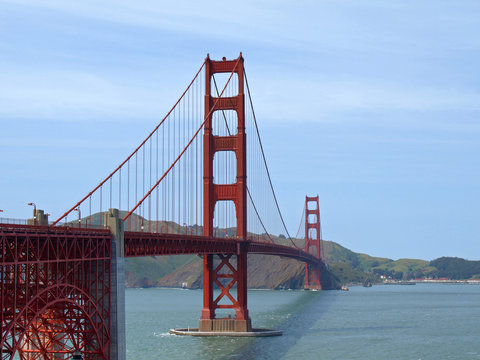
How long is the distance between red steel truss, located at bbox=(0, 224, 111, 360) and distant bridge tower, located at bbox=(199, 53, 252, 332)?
89.0 ft

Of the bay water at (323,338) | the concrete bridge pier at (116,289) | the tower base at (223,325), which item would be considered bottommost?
the bay water at (323,338)

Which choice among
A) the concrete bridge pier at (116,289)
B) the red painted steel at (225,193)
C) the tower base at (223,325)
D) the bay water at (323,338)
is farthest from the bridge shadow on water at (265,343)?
the concrete bridge pier at (116,289)

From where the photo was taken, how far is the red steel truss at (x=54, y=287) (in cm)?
3431

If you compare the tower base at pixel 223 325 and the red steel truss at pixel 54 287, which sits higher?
the red steel truss at pixel 54 287

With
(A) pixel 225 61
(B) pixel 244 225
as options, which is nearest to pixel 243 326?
(B) pixel 244 225

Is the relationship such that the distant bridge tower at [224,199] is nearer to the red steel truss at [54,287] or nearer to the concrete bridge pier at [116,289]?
the red steel truss at [54,287]

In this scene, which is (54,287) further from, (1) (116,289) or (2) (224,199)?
(2) (224,199)

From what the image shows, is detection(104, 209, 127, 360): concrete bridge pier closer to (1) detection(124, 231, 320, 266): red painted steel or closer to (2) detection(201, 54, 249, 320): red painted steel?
(1) detection(124, 231, 320, 266): red painted steel

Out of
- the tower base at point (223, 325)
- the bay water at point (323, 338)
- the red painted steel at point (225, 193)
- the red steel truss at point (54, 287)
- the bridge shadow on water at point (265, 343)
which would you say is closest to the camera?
the red steel truss at point (54, 287)

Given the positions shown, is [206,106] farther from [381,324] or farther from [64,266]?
[64,266]

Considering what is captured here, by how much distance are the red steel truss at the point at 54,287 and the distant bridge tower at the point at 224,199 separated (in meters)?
27.1

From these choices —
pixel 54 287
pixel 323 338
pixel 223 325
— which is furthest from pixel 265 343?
pixel 54 287

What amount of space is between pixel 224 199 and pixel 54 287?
3913 centimetres

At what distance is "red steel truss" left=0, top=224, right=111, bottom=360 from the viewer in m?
34.3
